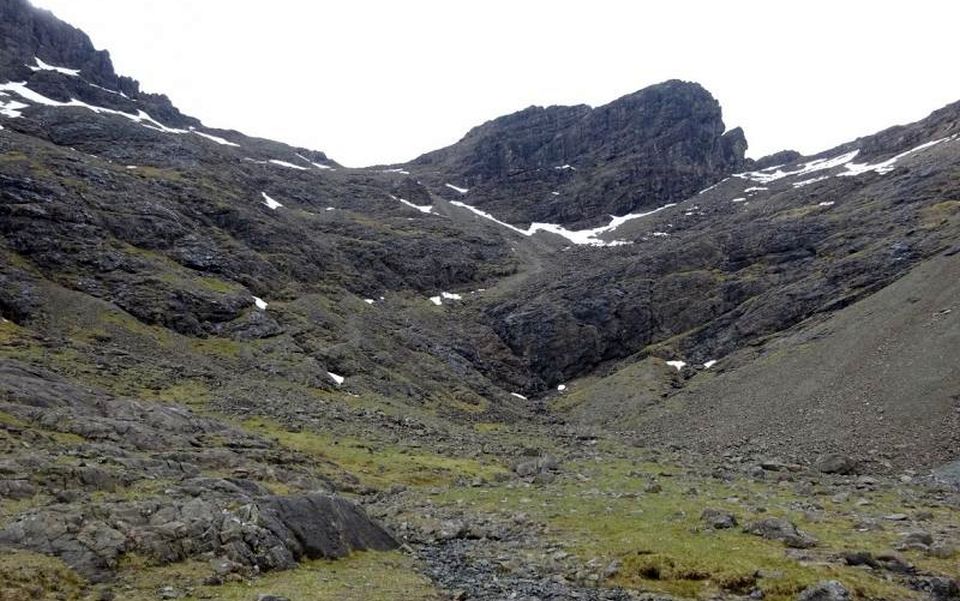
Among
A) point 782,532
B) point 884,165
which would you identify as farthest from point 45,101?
point 884,165

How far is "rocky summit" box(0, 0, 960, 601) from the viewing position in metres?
24.4

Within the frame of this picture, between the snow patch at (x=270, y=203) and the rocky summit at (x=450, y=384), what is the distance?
196 cm

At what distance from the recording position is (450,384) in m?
107

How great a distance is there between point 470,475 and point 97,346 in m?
51.9

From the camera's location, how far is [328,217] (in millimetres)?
174500

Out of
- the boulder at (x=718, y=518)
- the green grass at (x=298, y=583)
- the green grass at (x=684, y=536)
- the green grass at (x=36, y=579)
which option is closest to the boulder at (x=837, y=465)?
the green grass at (x=684, y=536)

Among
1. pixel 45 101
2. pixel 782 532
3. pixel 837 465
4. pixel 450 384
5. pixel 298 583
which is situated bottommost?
pixel 837 465

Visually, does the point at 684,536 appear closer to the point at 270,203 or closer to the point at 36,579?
the point at 36,579

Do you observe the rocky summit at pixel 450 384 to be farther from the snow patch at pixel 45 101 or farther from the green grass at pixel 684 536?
the snow patch at pixel 45 101

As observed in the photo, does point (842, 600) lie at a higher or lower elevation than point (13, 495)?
lower

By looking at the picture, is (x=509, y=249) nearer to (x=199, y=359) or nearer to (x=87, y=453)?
(x=199, y=359)

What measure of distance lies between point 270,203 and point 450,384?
86486 mm

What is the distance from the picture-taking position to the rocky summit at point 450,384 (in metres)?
24.4

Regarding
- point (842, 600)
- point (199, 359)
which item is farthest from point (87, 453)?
point (199, 359)
